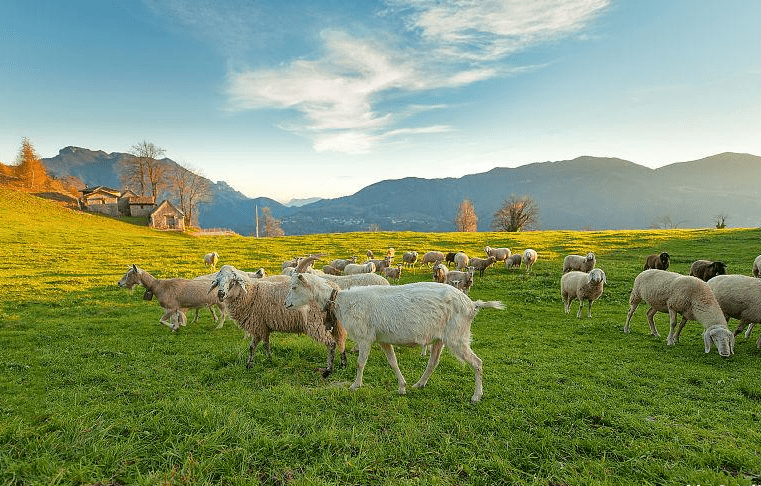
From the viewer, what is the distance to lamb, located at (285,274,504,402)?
6887mm

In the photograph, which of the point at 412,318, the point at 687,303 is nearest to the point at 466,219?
the point at 687,303

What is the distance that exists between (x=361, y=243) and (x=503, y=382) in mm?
33263

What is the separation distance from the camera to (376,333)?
7250mm

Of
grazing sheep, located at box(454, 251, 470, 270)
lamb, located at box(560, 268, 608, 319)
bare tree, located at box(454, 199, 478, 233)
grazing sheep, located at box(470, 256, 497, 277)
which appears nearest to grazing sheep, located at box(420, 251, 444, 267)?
grazing sheep, located at box(454, 251, 470, 270)

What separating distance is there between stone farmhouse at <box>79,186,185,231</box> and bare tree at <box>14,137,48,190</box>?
373 inches

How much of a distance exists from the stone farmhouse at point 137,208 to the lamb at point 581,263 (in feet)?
203

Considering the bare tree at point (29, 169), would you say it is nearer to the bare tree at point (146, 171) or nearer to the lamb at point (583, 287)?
the bare tree at point (146, 171)

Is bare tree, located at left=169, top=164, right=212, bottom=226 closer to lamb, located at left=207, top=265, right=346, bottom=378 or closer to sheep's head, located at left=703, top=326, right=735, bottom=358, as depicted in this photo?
lamb, located at left=207, top=265, right=346, bottom=378

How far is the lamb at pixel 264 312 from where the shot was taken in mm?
9062

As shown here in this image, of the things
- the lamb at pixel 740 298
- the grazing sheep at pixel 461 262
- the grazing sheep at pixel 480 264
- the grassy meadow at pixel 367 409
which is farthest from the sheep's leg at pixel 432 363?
the grazing sheep at pixel 461 262

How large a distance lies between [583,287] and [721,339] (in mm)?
5815

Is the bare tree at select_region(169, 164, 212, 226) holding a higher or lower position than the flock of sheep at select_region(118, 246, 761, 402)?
higher

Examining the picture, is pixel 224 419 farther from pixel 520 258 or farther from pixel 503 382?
pixel 520 258

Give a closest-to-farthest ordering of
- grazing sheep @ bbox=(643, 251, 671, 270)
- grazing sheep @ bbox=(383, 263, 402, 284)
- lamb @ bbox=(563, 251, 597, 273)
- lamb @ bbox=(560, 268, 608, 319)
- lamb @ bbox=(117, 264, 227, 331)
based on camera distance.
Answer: lamb @ bbox=(117, 264, 227, 331) < lamb @ bbox=(560, 268, 608, 319) < grazing sheep @ bbox=(643, 251, 671, 270) < lamb @ bbox=(563, 251, 597, 273) < grazing sheep @ bbox=(383, 263, 402, 284)
